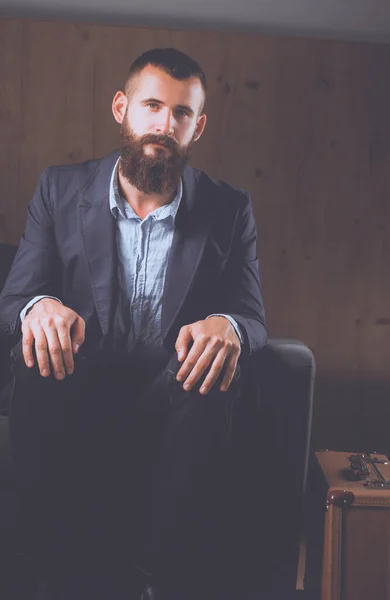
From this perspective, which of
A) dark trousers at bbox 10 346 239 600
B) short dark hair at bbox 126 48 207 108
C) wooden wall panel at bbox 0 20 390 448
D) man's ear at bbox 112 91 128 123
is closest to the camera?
dark trousers at bbox 10 346 239 600

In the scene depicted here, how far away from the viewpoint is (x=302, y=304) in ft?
7.48

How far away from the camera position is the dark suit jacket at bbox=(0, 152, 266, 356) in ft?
4.99

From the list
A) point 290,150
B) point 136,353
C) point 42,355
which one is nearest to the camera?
point 42,355

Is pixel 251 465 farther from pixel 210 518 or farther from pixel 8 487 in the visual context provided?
pixel 8 487

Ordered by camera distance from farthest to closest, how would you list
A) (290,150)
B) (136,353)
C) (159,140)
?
1. (290,150)
2. (159,140)
3. (136,353)

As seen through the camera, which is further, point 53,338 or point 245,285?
point 245,285

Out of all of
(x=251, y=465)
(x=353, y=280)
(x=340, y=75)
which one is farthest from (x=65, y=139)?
(x=251, y=465)

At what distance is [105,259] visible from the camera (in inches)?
60.6

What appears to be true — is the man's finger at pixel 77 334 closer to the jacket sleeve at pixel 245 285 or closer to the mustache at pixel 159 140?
the jacket sleeve at pixel 245 285

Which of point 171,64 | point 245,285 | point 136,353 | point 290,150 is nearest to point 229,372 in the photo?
point 136,353

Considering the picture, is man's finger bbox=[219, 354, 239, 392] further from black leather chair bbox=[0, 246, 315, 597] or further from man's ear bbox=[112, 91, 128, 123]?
man's ear bbox=[112, 91, 128, 123]

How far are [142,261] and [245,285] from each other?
27 centimetres

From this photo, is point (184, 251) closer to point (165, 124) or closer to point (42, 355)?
point (165, 124)

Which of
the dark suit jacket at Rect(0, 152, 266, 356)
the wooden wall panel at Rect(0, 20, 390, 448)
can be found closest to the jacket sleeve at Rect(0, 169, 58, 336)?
the dark suit jacket at Rect(0, 152, 266, 356)
